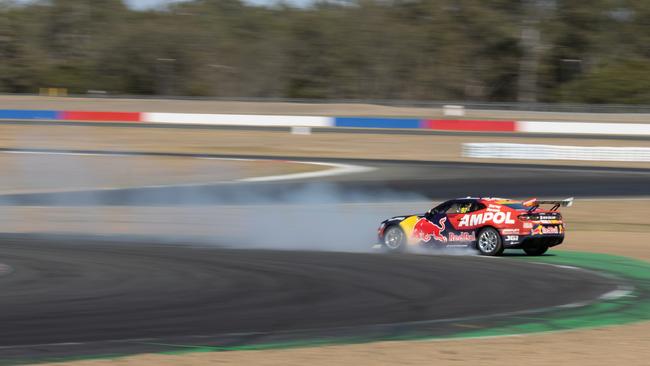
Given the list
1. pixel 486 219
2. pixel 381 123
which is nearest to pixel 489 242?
pixel 486 219

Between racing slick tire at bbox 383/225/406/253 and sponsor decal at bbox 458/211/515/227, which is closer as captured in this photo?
sponsor decal at bbox 458/211/515/227

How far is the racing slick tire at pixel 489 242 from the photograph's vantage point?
46.7ft

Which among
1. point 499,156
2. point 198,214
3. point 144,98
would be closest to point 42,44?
point 144,98

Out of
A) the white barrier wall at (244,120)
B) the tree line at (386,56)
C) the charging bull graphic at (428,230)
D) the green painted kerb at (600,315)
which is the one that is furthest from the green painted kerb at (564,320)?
the tree line at (386,56)

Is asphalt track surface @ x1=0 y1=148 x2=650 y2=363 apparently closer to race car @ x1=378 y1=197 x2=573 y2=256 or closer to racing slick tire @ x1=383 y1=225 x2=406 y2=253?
race car @ x1=378 y1=197 x2=573 y2=256

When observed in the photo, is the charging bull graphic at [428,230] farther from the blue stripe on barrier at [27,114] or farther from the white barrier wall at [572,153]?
the blue stripe on barrier at [27,114]

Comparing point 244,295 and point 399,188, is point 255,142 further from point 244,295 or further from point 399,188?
point 244,295

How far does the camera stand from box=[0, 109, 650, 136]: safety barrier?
41.7 metres

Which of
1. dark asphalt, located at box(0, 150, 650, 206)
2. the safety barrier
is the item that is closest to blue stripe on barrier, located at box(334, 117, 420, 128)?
the safety barrier

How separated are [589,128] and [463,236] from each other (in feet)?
94.3

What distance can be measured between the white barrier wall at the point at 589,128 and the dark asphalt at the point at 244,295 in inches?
1159

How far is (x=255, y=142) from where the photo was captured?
3909 cm

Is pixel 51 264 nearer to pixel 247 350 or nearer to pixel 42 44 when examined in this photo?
pixel 247 350

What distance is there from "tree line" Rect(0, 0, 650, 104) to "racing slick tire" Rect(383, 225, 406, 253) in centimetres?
6796
